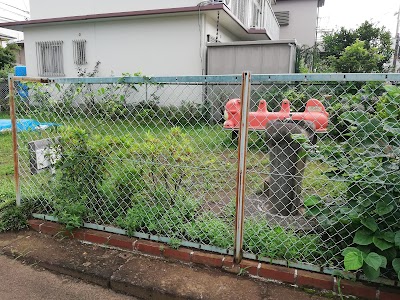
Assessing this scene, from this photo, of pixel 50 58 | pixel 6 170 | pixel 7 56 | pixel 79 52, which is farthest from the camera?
pixel 7 56

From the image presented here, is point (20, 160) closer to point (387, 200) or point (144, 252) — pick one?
point (144, 252)

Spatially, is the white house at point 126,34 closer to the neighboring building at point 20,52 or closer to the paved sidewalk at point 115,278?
the paved sidewalk at point 115,278

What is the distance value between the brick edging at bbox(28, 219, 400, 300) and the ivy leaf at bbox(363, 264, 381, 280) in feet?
0.39

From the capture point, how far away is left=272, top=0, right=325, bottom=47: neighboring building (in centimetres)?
1930

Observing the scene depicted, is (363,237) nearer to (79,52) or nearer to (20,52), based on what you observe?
(79,52)

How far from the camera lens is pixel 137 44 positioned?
30.8 ft

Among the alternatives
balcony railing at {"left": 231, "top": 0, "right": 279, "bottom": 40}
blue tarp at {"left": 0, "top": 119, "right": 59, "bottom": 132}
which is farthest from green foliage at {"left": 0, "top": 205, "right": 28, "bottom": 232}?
balcony railing at {"left": 231, "top": 0, "right": 279, "bottom": 40}

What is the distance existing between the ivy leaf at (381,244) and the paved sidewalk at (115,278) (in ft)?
1.44

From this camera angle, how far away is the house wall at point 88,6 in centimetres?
898

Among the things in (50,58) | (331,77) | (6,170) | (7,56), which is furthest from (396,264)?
(7,56)

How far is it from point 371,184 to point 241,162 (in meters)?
0.78

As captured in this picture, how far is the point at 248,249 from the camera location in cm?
221

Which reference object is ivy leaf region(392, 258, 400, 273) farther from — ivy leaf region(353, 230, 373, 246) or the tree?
the tree

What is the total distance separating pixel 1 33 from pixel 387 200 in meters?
26.3
